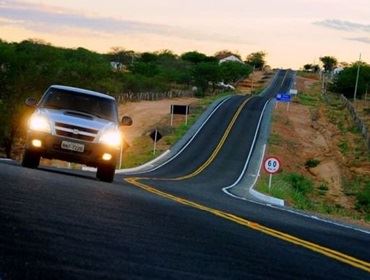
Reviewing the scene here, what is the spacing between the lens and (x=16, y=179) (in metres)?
13.8

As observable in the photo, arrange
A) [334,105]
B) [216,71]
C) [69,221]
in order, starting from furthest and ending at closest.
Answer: [216,71]
[334,105]
[69,221]

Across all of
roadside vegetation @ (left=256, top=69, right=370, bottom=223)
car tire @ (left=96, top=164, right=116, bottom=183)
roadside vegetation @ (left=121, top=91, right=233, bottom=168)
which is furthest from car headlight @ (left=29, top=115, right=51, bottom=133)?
roadside vegetation @ (left=121, top=91, right=233, bottom=168)

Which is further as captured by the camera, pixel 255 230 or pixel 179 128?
pixel 179 128

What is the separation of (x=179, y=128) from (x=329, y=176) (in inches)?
792

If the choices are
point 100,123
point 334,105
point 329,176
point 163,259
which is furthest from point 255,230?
point 334,105

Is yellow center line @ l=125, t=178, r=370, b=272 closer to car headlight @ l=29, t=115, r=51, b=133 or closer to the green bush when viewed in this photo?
car headlight @ l=29, t=115, r=51, b=133

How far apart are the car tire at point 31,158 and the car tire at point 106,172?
1508 mm

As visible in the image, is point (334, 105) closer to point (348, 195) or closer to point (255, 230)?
point (348, 195)

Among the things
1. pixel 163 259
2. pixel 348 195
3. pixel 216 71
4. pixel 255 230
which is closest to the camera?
pixel 163 259

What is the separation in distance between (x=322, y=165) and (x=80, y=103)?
155ft

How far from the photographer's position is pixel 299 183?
168 ft

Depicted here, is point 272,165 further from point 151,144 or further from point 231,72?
point 231,72

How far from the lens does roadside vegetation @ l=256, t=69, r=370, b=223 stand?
42.5 metres

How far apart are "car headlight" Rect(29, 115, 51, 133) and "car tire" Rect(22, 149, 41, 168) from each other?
0.65 m
